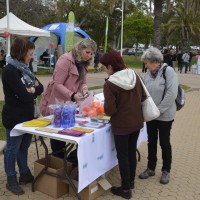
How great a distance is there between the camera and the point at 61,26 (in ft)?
68.8

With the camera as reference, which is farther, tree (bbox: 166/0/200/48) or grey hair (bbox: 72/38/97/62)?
tree (bbox: 166/0/200/48)

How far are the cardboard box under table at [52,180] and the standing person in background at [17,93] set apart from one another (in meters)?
0.25

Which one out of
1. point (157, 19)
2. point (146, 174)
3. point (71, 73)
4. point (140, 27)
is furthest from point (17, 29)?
point (140, 27)

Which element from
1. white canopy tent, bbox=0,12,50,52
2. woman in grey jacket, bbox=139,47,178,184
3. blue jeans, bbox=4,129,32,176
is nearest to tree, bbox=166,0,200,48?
white canopy tent, bbox=0,12,50,52

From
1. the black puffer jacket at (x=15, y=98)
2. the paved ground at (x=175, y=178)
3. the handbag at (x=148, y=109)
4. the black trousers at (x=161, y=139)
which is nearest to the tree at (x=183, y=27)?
the paved ground at (x=175, y=178)

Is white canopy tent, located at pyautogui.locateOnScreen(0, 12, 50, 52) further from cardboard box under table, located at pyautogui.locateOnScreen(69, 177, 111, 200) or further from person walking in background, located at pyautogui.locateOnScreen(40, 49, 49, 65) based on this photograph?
cardboard box under table, located at pyautogui.locateOnScreen(69, 177, 111, 200)

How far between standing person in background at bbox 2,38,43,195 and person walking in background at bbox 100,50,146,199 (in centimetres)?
79

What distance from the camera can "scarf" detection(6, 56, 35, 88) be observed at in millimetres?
3221

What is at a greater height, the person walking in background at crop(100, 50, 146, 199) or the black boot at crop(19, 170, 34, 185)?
the person walking in background at crop(100, 50, 146, 199)

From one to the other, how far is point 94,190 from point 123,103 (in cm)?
105

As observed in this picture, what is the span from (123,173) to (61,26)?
18560mm

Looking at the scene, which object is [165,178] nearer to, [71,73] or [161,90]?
[161,90]

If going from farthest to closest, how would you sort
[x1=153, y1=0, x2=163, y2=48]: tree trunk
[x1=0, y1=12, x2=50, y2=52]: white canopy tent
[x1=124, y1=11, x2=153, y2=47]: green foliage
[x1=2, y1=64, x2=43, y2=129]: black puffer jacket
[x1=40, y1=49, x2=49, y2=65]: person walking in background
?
[x1=124, y1=11, x2=153, y2=47]: green foliage
[x1=40, y1=49, x2=49, y2=65]: person walking in background
[x1=153, y1=0, x2=163, y2=48]: tree trunk
[x1=0, y1=12, x2=50, y2=52]: white canopy tent
[x1=2, y1=64, x2=43, y2=129]: black puffer jacket

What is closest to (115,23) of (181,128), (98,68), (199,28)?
(199,28)
